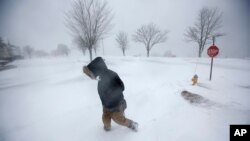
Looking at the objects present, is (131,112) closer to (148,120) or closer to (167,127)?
(148,120)

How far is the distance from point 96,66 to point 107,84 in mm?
455

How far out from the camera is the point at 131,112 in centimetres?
402

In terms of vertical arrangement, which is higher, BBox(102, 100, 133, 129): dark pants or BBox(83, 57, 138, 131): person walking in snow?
BBox(83, 57, 138, 131): person walking in snow

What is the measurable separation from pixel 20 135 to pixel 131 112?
2.98 meters

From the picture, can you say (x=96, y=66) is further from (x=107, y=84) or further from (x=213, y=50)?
(x=213, y=50)

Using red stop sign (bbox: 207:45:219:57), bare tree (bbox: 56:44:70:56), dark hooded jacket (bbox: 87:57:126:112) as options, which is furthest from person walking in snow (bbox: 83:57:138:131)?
bare tree (bbox: 56:44:70:56)

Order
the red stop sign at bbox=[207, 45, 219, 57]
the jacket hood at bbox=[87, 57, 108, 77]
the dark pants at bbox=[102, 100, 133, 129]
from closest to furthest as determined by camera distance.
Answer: the jacket hood at bbox=[87, 57, 108, 77], the dark pants at bbox=[102, 100, 133, 129], the red stop sign at bbox=[207, 45, 219, 57]

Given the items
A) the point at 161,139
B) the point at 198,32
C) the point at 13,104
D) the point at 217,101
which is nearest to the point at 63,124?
the point at 161,139

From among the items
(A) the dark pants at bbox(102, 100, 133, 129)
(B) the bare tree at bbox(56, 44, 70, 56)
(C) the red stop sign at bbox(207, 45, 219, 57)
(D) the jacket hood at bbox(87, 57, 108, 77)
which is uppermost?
(B) the bare tree at bbox(56, 44, 70, 56)

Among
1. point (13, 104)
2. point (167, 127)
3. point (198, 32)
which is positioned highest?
point (198, 32)

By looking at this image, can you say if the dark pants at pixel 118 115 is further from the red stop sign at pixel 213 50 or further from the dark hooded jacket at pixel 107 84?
the red stop sign at pixel 213 50

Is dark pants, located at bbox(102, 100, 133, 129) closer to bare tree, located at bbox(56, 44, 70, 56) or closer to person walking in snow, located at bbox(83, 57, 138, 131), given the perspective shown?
person walking in snow, located at bbox(83, 57, 138, 131)

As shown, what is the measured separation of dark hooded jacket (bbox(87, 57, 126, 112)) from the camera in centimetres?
274

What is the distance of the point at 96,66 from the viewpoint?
2.73m
